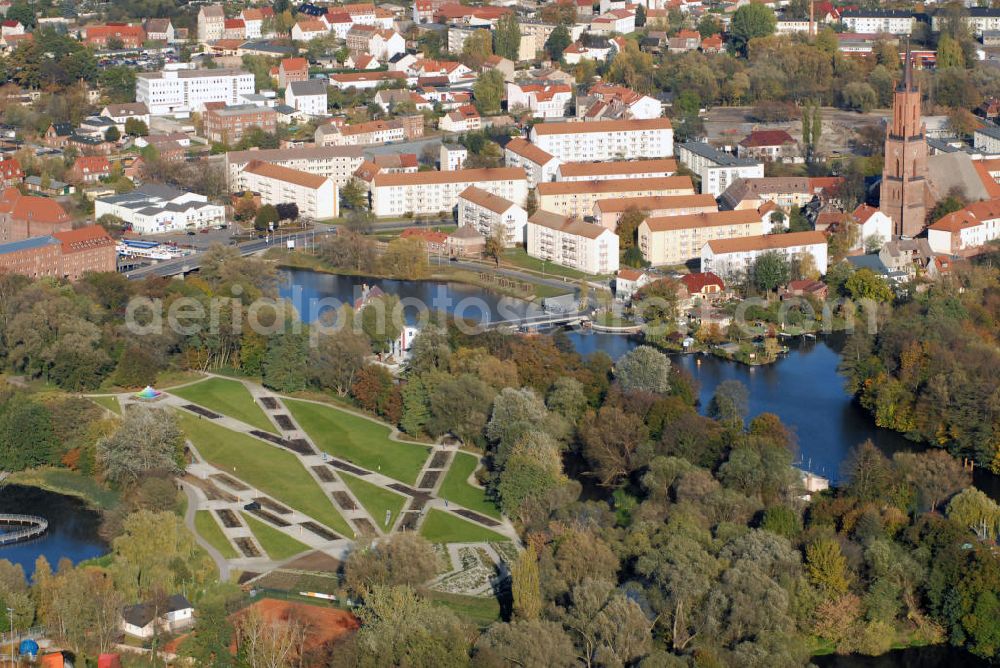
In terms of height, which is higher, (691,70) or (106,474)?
(691,70)

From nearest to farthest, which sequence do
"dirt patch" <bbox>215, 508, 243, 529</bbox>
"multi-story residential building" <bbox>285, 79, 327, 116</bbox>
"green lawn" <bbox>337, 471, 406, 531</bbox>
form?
"dirt patch" <bbox>215, 508, 243, 529</bbox> < "green lawn" <bbox>337, 471, 406, 531</bbox> < "multi-story residential building" <bbox>285, 79, 327, 116</bbox>

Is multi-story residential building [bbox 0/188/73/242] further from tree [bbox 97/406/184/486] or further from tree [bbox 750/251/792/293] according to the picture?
tree [bbox 750/251/792/293]

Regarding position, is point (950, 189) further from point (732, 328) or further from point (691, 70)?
point (691, 70)

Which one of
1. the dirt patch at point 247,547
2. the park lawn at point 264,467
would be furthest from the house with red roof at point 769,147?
the dirt patch at point 247,547

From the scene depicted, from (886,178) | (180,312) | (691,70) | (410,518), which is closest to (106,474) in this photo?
(410,518)

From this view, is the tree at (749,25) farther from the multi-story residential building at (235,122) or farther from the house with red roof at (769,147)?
the multi-story residential building at (235,122)

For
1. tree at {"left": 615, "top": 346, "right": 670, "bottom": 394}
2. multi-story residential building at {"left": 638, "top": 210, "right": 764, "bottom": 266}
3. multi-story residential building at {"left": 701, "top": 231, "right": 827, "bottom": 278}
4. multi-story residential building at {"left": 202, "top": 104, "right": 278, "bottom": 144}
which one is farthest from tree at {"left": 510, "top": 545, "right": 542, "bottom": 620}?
multi-story residential building at {"left": 202, "top": 104, "right": 278, "bottom": 144}
